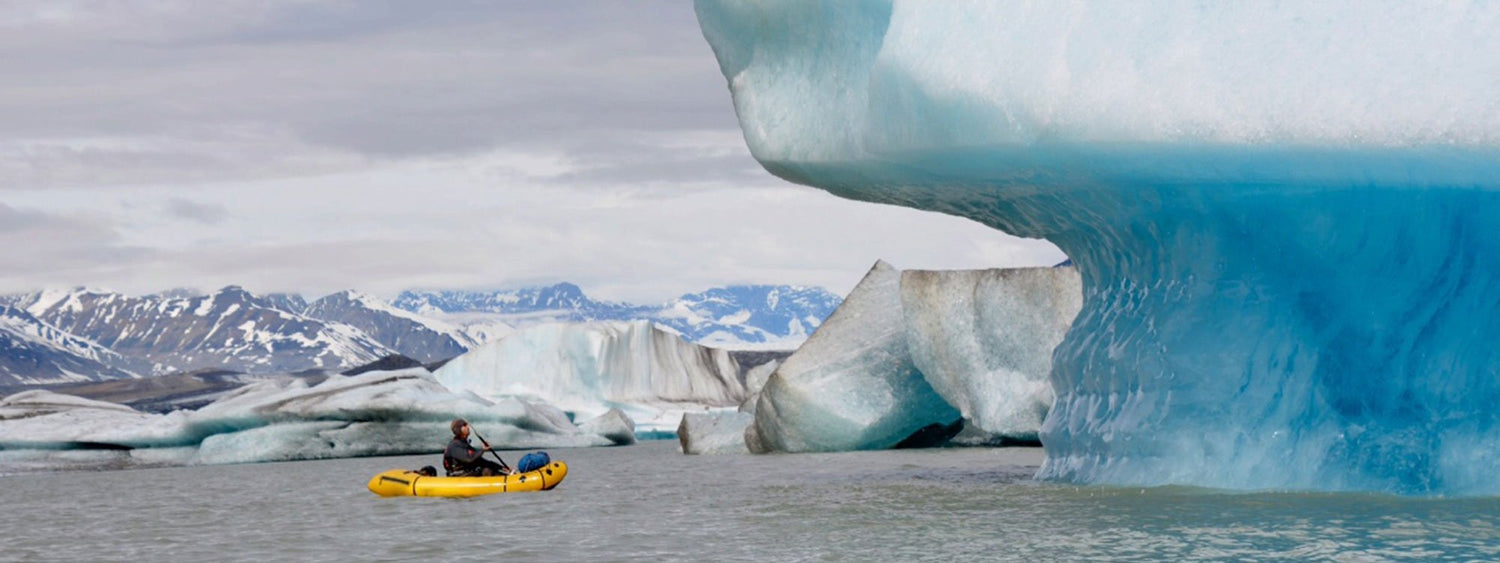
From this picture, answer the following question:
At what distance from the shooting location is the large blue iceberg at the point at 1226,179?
10539mm

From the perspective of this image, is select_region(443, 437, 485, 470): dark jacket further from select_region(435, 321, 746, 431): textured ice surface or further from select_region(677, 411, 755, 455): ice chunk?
select_region(435, 321, 746, 431): textured ice surface

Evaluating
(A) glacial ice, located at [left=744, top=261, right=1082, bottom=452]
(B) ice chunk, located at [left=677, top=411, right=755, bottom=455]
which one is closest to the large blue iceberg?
(A) glacial ice, located at [left=744, top=261, right=1082, bottom=452]

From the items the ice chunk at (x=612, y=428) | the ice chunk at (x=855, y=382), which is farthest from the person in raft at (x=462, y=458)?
the ice chunk at (x=612, y=428)

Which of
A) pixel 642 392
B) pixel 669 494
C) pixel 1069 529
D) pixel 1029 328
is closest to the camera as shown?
pixel 1069 529

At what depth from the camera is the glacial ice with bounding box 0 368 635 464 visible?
3105 cm

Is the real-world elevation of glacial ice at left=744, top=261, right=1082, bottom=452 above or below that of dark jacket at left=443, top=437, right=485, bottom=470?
above

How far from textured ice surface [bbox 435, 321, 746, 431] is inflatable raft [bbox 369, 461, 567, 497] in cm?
2971

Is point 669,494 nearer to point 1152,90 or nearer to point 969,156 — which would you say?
point 969,156

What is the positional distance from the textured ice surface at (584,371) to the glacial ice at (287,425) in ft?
43.9

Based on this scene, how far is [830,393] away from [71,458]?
551 inches

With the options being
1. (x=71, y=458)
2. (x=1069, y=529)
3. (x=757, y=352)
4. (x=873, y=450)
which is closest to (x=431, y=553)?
(x=1069, y=529)

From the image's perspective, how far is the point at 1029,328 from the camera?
21516 mm


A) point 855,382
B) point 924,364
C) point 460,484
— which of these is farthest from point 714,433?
point 460,484

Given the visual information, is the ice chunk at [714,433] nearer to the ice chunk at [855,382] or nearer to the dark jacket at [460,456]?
the ice chunk at [855,382]
